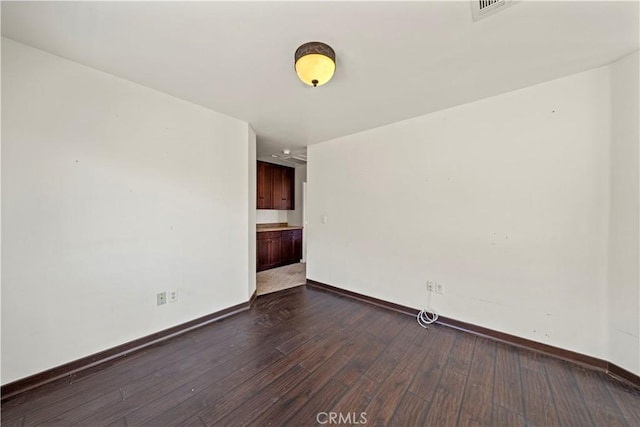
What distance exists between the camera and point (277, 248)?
4922mm

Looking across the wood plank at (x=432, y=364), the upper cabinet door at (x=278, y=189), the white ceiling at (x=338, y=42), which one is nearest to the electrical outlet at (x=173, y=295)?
the white ceiling at (x=338, y=42)

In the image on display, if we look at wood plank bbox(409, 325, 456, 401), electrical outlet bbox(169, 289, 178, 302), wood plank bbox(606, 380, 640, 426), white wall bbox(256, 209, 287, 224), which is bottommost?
wood plank bbox(409, 325, 456, 401)

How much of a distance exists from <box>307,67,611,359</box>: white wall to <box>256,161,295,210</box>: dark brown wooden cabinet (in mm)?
2382

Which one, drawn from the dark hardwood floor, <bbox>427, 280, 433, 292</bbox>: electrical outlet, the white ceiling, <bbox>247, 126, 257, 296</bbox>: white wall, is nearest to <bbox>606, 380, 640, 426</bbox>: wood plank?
the dark hardwood floor

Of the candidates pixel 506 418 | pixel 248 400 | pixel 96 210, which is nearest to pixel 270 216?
pixel 96 210

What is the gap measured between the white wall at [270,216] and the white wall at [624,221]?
201 inches

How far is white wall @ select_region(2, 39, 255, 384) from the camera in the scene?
5.12 feet

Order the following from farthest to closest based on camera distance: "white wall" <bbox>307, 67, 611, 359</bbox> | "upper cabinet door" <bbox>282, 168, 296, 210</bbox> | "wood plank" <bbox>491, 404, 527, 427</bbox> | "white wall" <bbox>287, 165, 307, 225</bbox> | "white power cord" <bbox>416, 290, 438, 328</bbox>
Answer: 1. "white wall" <bbox>287, 165, 307, 225</bbox>
2. "upper cabinet door" <bbox>282, 168, 296, 210</bbox>
3. "white power cord" <bbox>416, 290, 438, 328</bbox>
4. "white wall" <bbox>307, 67, 611, 359</bbox>
5. "wood plank" <bbox>491, 404, 527, 427</bbox>

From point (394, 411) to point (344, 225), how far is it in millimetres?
2299

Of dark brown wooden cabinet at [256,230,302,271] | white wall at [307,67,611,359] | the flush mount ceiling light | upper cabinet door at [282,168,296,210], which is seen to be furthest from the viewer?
upper cabinet door at [282,168,296,210]

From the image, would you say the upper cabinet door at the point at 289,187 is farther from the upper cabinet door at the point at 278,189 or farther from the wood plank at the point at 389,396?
the wood plank at the point at 389,396

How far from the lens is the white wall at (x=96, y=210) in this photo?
5.12 feet

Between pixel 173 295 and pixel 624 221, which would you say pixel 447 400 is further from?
pixel 173 295

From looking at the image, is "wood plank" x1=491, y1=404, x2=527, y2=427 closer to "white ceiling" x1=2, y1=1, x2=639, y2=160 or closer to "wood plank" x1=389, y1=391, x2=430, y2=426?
"wood plank" x1=389, y1=391, x2=430, y2=426
